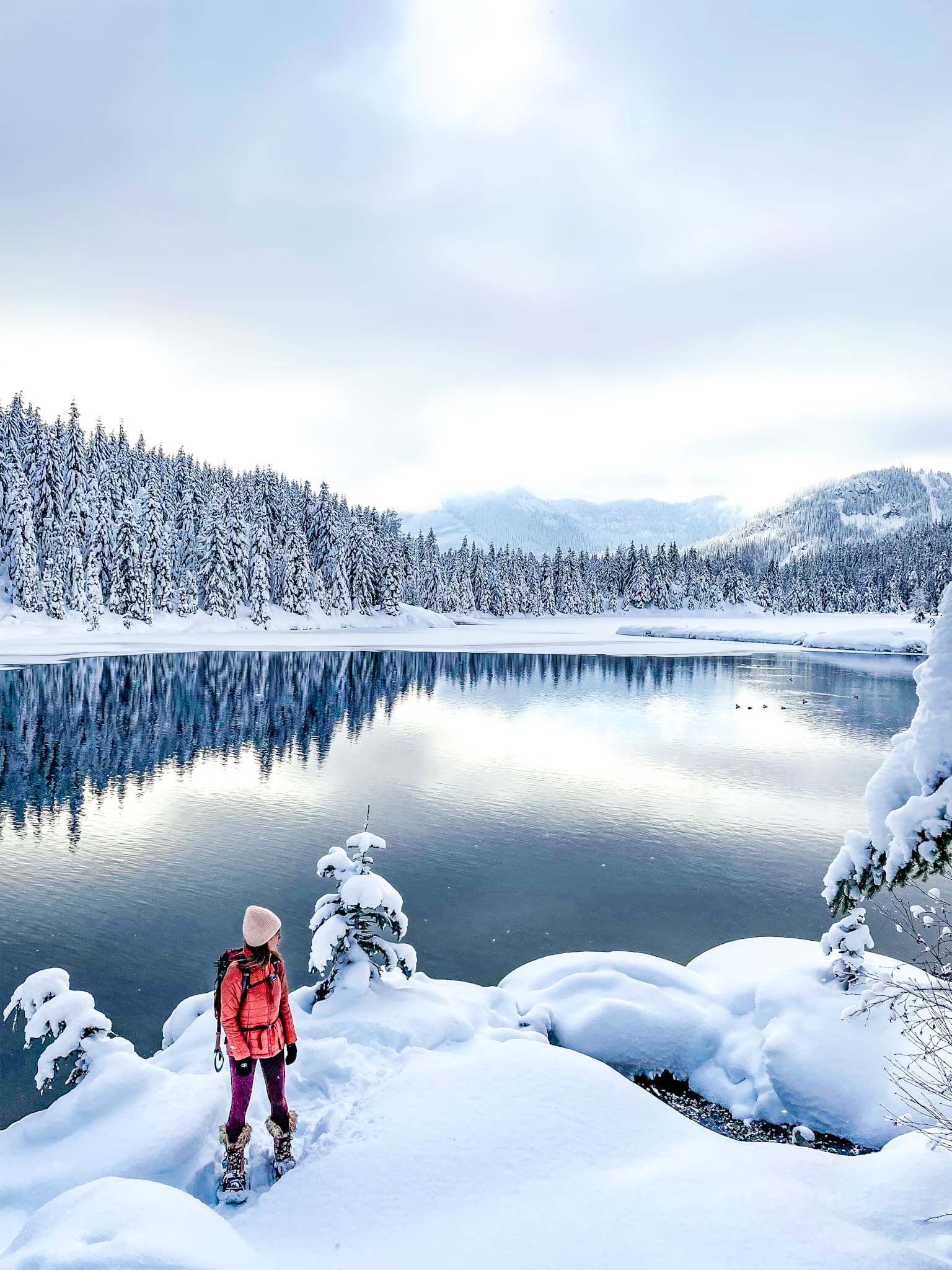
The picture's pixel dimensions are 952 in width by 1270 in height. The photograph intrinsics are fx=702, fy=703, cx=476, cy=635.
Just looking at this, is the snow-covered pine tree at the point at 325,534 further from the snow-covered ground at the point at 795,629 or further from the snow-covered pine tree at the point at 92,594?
the snow-covered ground at the point at 795,629

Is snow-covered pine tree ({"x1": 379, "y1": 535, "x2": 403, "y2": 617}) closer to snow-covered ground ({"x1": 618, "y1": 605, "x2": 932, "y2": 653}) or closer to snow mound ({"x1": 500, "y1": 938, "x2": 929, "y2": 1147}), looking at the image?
snow-covered ground ({"x1": 618, "y1": 605, "x2": 932, "y2": 653})

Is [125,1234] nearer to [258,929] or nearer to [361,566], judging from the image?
[258,929]

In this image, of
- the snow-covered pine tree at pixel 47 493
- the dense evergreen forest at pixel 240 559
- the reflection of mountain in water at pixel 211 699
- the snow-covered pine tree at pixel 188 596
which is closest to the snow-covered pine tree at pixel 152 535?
the dense evergreen forest at pixel 240 559

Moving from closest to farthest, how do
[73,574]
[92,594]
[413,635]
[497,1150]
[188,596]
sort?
[497,1150]
[73,574]
[92,594]
[188,596]
[413,635]

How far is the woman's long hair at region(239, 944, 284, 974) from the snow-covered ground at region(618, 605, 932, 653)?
6172cm

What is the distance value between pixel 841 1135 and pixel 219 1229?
6630 millimetres

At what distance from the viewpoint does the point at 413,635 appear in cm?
8606

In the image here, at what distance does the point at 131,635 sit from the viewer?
67.8 m

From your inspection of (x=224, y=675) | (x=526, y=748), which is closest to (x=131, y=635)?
(x=224, y=675)

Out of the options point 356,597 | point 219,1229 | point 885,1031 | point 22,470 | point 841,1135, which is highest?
point 22,470

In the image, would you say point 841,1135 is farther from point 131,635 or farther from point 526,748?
point 131,635

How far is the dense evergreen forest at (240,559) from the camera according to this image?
67250mm

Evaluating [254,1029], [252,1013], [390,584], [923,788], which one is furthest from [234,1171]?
[390,584]

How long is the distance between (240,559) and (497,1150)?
79.0 metres
